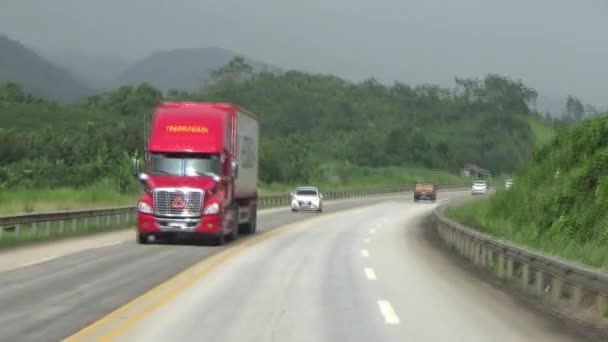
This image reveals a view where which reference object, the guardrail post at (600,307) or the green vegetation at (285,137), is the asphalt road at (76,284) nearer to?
the guardrail post at (600,307)

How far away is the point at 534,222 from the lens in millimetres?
24297

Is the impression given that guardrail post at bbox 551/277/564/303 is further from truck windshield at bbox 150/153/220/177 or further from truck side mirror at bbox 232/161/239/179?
truck side mirror at bbox 232/161/239/179

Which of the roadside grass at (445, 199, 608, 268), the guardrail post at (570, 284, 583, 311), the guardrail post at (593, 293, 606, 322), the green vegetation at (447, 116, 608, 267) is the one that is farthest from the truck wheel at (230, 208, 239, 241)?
the guardrail post at (593, 293, 606, 322)

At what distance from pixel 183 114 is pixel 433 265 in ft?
28.2

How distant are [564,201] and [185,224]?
9.85m

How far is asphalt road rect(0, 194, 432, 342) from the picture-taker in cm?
1021

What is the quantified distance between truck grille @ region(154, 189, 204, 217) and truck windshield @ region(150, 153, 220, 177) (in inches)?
26.5

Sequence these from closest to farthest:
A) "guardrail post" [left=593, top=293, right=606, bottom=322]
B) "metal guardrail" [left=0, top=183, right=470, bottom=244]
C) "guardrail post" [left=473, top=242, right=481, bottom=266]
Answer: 1. "guardrail post" [left=593, top=293, right=606, bottom=322]
2. "guardrail post" [left=473, top=242, right=481, bottom=266]
3. "metal guardrail" [left=0, top=183, right=470, bottom=244]

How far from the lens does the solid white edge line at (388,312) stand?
35.8 ft

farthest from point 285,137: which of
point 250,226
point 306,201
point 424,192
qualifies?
point 250,226

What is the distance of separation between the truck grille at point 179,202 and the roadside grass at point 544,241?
8150 mm

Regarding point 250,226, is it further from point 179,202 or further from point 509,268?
point 509,268

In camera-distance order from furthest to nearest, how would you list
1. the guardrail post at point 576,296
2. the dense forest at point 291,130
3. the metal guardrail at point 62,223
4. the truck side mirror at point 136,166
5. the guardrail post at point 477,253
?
1. the dense forest at point 291,130
2. the metal guardrail at point 62,223
3. the truck side mirror at point 136,166
4. the guardrail post at point 477,253
5. the guardrail post at point 576,296

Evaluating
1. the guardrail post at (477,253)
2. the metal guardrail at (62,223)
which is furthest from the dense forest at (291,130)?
the guardrail post at (477,253)
